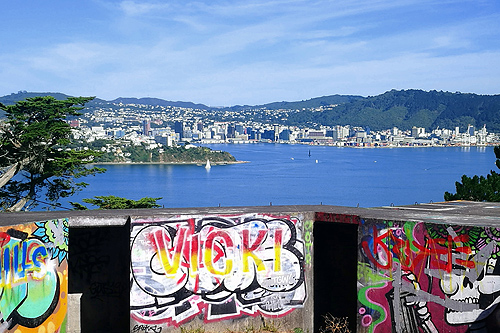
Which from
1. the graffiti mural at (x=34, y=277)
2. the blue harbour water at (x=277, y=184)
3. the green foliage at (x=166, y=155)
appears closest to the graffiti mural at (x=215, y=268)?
the graffiti mural at (x=34, y=277)

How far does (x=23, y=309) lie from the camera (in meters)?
6.95

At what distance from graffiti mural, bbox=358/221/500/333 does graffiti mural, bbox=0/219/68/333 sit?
13.0ft

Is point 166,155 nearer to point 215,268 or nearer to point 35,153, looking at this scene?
point 35,153

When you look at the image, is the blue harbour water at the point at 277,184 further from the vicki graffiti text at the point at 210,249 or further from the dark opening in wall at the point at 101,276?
the vicki graffiti text at the point at 210,249

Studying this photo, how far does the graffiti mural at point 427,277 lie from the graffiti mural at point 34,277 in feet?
13.0

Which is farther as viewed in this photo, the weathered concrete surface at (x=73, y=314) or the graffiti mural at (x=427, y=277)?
the weathered concrete surface at (x=73, y=314)

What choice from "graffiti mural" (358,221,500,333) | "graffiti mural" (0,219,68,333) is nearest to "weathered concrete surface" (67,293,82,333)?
"graffiti mural" (0,219,68,333)

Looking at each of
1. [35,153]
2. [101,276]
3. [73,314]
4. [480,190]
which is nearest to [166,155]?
[35,153]

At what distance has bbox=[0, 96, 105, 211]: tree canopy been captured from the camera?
22656 mm

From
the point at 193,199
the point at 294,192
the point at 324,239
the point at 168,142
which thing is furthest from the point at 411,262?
the point at 168,142

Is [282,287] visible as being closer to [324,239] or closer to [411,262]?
[324,239]

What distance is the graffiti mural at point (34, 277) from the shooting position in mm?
6684

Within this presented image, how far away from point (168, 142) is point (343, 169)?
152ft

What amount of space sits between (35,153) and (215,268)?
54.4 feet
